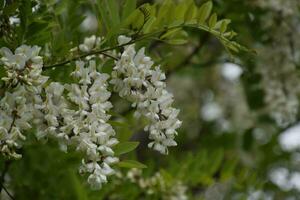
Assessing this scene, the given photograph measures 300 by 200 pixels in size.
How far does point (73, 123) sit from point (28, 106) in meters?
0.10

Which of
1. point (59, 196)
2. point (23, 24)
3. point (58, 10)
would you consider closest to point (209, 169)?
point (59, 196)

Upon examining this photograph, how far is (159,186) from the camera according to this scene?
2.36 metres

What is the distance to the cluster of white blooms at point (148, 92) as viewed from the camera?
139 centimetres

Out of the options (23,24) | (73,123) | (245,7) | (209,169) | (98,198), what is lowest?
(209,169)

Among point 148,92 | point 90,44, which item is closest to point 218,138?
point 90,44

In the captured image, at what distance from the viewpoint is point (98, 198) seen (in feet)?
6.84

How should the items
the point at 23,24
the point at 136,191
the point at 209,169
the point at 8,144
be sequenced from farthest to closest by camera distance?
the point at 209,169, the point at 136,191, the point at 23,24, the point at 8,144

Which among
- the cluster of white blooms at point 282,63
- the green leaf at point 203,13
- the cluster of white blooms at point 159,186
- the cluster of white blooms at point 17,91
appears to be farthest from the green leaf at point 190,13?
the cluster of white blooms at point 282,63

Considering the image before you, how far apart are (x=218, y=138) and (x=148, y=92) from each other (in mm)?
2371

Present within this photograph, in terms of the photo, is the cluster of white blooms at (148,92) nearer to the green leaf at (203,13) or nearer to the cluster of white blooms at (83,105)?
the cluster of white blooms at (83,105)

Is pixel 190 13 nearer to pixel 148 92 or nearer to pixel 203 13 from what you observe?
pixel 203 13

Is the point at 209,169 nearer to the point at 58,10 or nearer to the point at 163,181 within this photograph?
the point at 163,181

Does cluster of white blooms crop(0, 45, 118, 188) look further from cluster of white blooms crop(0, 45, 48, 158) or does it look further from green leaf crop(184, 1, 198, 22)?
green leaf crop(184, 1, 198, 22)

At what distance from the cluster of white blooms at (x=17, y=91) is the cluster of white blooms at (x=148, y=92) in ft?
0.55
